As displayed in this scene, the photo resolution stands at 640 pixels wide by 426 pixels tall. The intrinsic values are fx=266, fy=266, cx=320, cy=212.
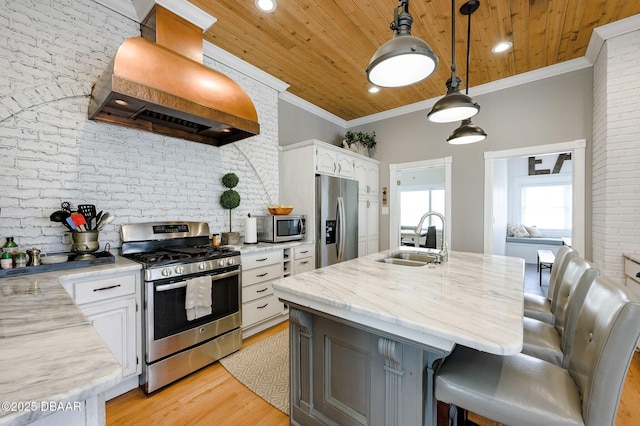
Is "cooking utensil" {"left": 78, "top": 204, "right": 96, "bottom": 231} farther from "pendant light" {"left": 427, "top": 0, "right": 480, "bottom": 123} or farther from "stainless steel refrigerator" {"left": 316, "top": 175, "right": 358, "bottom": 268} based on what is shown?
"pendant light" {"left": 427, "top": 0, "right": 480, "bottom": 123}

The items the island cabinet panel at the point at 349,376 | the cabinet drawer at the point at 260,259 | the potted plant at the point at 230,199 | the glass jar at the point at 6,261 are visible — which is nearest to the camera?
the island cabinet panel at the point at 349,376

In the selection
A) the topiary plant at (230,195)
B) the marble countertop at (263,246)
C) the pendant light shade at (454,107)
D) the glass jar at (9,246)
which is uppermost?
the pendant light shade at (454,107)

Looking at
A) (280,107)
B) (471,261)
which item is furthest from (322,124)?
(471,261)

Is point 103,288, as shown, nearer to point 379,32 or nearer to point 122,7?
point 122,7

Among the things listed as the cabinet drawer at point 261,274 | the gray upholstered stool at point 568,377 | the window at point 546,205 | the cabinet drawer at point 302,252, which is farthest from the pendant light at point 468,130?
the window at point 546,205

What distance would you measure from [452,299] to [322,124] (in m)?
4.04

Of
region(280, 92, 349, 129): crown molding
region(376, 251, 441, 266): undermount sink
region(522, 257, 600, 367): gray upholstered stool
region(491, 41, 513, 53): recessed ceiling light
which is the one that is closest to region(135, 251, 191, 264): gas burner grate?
region(376, 251, 441, 266): undermount sink

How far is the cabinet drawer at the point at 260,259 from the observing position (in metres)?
2.67

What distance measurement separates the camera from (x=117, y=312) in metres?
1.83

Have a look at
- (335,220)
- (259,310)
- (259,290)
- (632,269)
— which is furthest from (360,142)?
(632,269)

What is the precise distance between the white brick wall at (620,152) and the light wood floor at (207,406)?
1.15 metres

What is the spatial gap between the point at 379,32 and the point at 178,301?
9.86ft

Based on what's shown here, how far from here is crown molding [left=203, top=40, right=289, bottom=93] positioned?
2828mm

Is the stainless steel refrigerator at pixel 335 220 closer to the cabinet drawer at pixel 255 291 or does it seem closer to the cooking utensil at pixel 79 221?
the cabinet drawer at pixel 255 291
